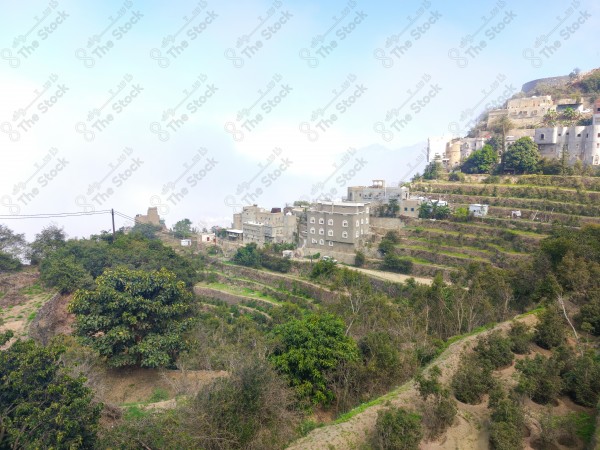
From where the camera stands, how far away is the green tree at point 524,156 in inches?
1213

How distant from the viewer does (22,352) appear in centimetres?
779

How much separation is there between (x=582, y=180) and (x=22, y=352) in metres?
32.4

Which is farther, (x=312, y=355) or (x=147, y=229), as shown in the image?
(x=147, y=229)

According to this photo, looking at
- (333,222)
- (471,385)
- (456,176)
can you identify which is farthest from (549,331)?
(456,176)

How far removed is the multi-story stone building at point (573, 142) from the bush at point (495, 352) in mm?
27215

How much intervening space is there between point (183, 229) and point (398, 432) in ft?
140

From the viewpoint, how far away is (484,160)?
3359cm

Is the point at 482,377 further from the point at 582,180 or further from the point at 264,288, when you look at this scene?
the point at 582,180

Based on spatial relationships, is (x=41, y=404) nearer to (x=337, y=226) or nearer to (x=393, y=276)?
(x=393, y=276)

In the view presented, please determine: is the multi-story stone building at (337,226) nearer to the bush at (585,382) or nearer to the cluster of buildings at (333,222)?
the cluster of buildings at (333,222)

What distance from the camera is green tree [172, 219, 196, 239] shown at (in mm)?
45250

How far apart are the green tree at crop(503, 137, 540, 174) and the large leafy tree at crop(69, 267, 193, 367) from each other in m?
28.5

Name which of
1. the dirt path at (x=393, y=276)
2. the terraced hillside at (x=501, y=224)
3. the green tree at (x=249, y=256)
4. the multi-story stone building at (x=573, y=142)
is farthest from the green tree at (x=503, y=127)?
the green tree at (x=249, y=256)

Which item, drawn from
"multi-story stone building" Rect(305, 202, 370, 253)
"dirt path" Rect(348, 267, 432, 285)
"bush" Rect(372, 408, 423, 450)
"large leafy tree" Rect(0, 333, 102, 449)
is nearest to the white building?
"dirt path" Rect(348, 267, 432, 285)
